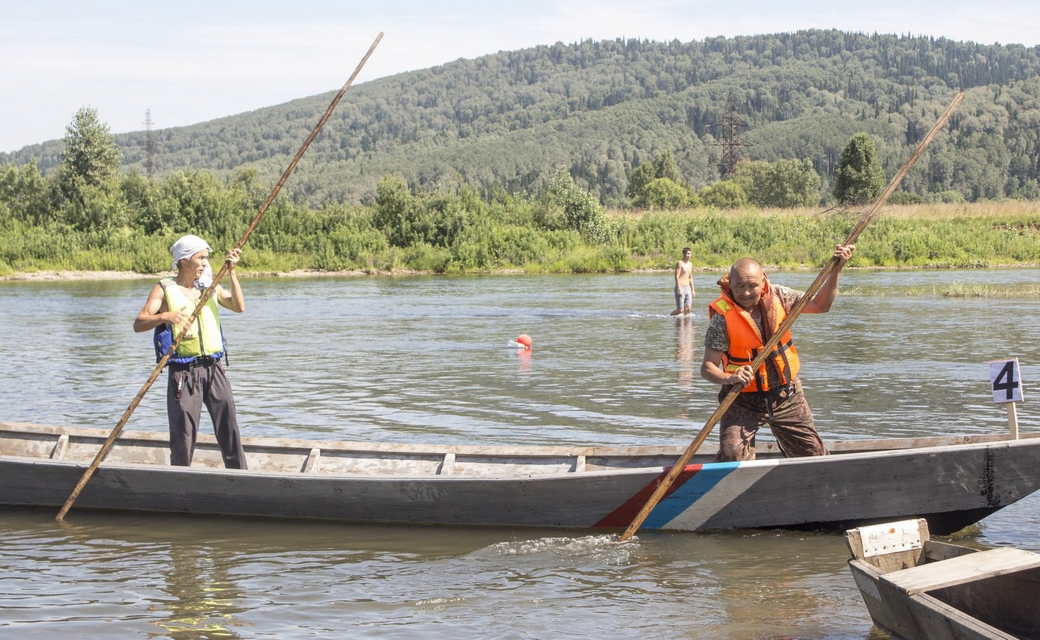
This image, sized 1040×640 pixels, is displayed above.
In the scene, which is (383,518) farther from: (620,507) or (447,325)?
(447,325)

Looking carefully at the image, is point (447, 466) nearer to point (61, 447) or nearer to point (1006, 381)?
point (61, 447)

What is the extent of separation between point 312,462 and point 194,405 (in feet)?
4.23

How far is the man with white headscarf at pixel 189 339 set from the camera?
Result: 8023 mm

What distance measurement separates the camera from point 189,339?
8070 millimetres

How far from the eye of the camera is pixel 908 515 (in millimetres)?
7410

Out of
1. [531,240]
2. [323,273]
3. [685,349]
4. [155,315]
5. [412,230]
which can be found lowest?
[685,349]

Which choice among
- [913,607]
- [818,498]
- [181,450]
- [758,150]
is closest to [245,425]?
[181,450]

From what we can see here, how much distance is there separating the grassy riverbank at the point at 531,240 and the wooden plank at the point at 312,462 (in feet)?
131

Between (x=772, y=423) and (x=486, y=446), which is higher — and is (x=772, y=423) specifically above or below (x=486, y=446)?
above

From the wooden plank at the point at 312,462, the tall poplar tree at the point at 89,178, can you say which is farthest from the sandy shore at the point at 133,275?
the wooden plank at the point at 312,462

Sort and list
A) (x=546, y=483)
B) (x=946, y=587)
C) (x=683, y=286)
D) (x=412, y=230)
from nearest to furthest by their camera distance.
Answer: (x=946, y=587), (x=546, y=483), (x=683, y=286), (x=412, y=230)

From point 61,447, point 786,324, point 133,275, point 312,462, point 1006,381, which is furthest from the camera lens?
point 133,275

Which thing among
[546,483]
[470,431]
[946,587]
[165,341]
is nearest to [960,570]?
[946,587]

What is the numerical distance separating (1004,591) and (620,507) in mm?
2991
